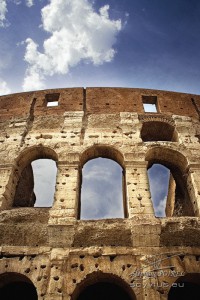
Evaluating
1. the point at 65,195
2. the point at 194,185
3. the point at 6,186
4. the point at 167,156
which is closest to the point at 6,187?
the point at 6,186

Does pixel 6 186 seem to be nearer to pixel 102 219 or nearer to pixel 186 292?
pixel 102 219

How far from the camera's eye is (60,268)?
5.60 m

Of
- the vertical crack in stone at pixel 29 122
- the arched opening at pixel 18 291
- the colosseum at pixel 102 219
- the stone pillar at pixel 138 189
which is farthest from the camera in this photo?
the vertical crack in stone at pixel 29 122

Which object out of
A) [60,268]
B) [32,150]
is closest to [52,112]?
[32,150]

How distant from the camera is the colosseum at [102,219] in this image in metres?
5.63

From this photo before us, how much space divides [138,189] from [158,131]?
3.37m

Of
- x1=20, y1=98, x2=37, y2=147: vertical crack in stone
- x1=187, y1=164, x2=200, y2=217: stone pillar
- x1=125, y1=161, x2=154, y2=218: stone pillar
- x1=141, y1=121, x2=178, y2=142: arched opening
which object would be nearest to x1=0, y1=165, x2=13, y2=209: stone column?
x1=20, y1=98, x2=37, y2=147: vertical crack in stone

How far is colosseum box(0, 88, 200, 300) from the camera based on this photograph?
5.63 meters

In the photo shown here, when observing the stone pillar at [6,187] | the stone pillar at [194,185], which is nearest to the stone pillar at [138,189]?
the stone pillar at [194,185]

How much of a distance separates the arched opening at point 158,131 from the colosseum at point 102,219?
37 millimetres

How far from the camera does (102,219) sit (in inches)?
254

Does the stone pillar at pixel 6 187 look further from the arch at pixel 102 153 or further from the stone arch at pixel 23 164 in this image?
the arch at pixel 102 153

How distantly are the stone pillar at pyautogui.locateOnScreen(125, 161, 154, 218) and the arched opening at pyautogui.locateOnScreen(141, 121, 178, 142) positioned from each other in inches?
87.7

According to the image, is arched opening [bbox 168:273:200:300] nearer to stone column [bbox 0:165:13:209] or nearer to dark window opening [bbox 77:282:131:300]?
dark window opening [bbox 77:282:131:300]
